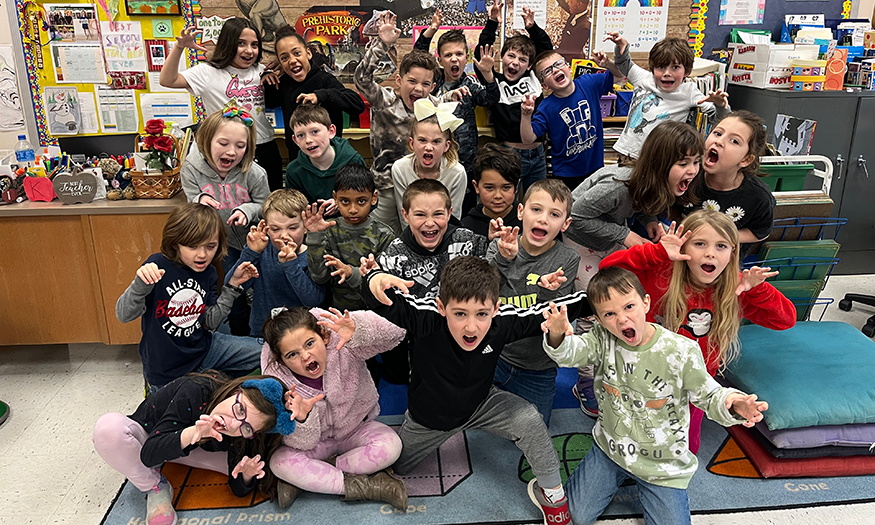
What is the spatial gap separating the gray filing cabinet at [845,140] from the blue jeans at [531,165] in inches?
67.0

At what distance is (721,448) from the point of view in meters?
2.41

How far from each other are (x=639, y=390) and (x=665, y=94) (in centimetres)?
178

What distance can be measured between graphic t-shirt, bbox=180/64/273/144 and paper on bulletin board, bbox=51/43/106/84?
1288 mm

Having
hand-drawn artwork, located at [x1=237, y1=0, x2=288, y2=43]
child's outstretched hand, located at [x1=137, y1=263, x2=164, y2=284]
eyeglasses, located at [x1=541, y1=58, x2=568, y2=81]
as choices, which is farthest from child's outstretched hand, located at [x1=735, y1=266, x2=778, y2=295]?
hand-drawn artwork, located at [x1=237, y1=0, x2=288, y2=43]

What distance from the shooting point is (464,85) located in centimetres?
323

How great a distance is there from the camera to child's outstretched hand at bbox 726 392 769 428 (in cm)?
174

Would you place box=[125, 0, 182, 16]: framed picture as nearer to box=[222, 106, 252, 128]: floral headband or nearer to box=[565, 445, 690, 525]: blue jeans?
box=[222, 106, 252, 128]: floral headband

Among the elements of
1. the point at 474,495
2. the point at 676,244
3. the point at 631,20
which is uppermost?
the point at 631,20

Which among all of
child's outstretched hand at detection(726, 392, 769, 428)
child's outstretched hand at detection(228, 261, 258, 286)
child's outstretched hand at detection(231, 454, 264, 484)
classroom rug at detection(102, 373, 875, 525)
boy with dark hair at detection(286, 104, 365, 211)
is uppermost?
boy with dark hair at detection(286, 104, 365, 211)

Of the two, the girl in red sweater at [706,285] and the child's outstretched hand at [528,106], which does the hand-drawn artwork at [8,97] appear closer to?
the child's outstretched hand at [528,106]

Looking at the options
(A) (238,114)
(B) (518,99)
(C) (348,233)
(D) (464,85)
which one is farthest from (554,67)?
(A) (238,114)

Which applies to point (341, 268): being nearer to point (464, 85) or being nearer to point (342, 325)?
point (342, 325)

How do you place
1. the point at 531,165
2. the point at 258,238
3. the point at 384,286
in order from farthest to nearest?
the point at 531,165, the point at 258,238, the point at 384,286

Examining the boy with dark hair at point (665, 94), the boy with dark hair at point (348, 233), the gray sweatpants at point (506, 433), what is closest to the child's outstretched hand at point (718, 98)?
the boy with dark hair at point (665, 94)
